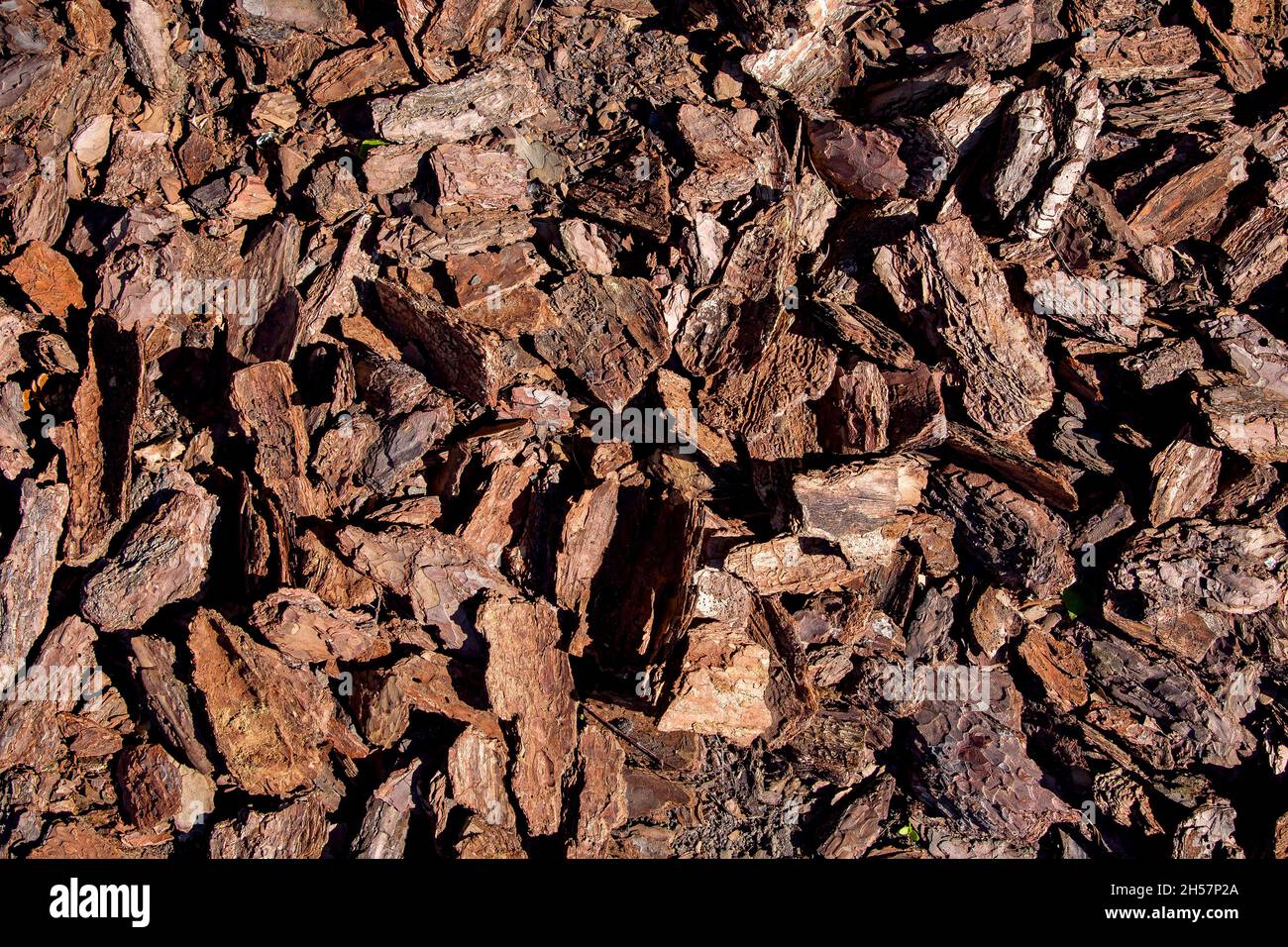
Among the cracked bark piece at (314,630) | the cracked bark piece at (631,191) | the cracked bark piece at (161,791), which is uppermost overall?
the cracked bark piece at (631,191)

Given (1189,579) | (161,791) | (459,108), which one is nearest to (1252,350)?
(1189,579)

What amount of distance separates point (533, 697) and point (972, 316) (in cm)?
296

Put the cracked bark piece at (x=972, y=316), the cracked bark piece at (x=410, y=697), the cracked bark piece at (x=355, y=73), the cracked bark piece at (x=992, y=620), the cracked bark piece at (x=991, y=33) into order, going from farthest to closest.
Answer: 1. the cracked bark piece at (x=991, y=33)
2. the cracked bark piece at (x=355, y=73)
3. the cracked bark piece at (x=992, y=620)
4. the cracked bark piece at (x=972, y=316)
5. the cracked bark piece at (x=410, y=697)

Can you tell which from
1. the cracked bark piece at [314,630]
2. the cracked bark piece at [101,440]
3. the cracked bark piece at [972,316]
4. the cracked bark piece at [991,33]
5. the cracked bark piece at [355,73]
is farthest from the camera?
the cracked bark piece at [991,33]

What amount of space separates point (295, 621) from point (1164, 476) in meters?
4.48

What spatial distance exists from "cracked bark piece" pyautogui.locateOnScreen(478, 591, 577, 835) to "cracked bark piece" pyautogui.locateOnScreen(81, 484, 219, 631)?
1.48 m

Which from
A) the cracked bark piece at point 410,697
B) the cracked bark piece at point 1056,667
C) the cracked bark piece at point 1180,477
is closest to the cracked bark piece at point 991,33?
the cracked bark piece at point 1180,477

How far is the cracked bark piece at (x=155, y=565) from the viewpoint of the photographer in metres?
4.02

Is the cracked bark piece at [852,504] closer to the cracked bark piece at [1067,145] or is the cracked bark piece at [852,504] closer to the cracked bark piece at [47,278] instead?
the cracked bark piece at [1067,145]

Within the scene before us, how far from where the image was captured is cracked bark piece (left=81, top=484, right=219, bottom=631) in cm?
402

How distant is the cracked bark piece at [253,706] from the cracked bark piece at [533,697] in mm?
935

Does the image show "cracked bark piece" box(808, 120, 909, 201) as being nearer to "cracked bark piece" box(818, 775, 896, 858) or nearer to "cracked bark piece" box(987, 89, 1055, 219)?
"cracked bark piece" box(987, 89, 1055, 219)

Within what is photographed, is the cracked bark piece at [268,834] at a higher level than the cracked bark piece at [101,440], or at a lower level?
lower

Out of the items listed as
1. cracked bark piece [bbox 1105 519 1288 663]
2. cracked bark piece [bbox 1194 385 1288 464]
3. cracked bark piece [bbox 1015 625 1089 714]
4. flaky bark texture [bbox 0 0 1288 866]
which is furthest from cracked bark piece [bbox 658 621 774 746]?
cracked bark piece [bbox 1194 385 1288 464]
